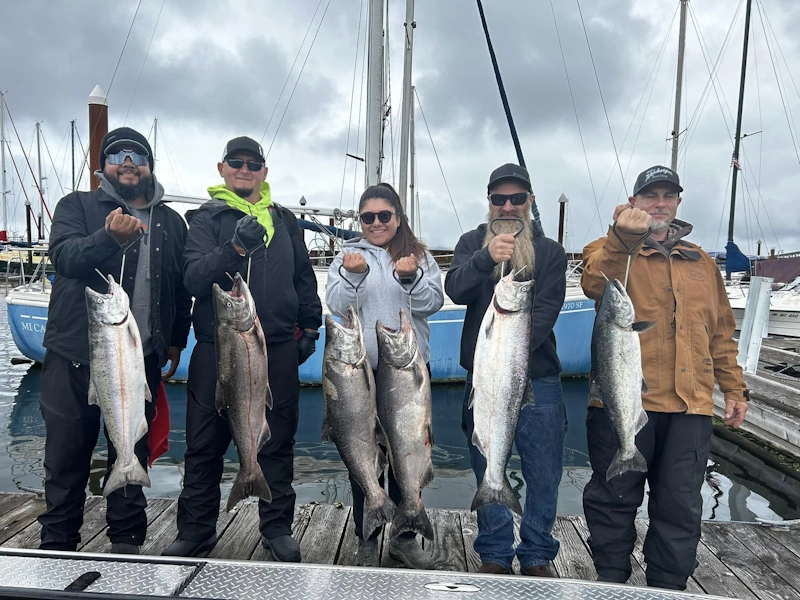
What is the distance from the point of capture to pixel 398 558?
11.4ft

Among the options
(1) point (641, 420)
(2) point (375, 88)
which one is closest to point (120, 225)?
(1) point (641, 420)

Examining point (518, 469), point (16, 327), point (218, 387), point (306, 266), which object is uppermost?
point (306, 266)

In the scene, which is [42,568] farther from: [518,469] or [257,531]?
[518,469]

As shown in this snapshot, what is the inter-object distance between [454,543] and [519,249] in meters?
2.25

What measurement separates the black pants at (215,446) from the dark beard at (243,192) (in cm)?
100

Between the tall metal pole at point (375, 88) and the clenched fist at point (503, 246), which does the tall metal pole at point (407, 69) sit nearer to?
the tall metal pole at point (375, 88)

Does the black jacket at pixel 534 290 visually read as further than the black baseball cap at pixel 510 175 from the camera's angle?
No

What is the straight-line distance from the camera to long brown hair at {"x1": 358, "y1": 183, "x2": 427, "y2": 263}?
10.8 ft

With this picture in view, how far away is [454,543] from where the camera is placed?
12.6ft

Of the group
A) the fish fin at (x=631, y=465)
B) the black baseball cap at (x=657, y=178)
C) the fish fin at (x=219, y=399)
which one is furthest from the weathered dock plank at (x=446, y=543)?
the black baseball cap at (x=657, y=178)

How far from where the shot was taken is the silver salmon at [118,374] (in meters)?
2.80

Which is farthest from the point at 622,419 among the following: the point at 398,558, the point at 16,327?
the point at 16,327

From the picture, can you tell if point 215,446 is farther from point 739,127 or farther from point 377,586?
point 739,127

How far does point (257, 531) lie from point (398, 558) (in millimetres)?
1162
